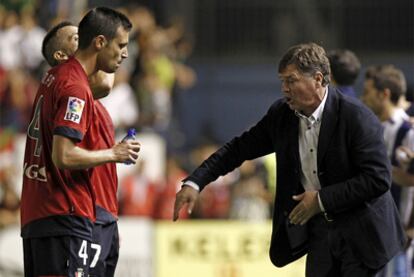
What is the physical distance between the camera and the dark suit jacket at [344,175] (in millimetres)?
7594

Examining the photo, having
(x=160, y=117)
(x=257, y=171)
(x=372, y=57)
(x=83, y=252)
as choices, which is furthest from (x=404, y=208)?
(x=372, y=57)

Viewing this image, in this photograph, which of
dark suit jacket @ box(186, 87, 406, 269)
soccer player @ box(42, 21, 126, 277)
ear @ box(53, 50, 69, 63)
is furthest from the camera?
ear @ box(53, 50, 69, 63)

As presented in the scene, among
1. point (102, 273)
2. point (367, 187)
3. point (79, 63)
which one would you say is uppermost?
point (79, 63)

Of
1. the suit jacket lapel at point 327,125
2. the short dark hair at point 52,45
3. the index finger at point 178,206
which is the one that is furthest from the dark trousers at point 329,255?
the short dark hair at point 52,45

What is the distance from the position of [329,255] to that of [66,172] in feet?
5.86

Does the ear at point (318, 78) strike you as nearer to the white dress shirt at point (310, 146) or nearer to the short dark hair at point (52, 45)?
the white dress shirt at point (310, 146)

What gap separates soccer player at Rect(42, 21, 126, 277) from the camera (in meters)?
8.29

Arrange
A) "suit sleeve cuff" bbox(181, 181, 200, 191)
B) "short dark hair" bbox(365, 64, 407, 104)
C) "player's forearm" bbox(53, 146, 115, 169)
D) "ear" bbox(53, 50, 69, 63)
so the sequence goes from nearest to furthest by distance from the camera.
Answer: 1. "player's forearm" bbox(53, 146, 115, 169)
2. "suit sleeve cuff" bbox(181, 181, 200, 191)
3. "ear" bbox(53, 50, 69, 63)
4. "short dark hair" bbox(365, 64, 407, 104)

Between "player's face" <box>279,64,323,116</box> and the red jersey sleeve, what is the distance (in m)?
1.25

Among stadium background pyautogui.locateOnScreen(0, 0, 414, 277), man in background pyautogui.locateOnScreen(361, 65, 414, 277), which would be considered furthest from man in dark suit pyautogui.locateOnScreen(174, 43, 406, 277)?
stadium background pyautogui.locateOnScreen(0, 0, 414, 277)

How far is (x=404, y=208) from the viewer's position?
33.3 feet

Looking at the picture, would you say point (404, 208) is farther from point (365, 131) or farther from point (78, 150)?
point (78, 150)

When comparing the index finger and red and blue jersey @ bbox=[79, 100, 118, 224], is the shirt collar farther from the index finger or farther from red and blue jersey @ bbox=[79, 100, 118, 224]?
red and blue jersey @ bbox=[79, 100, 118, 224]

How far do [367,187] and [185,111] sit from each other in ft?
40.3
